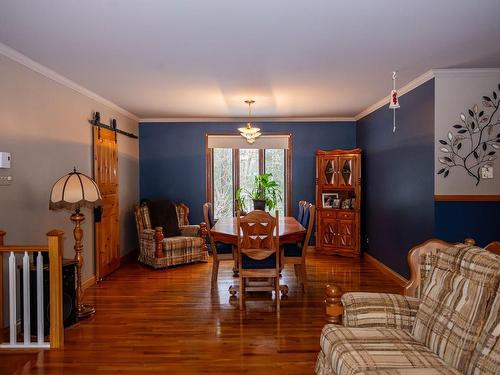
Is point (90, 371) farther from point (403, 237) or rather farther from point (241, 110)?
point (241, 110)

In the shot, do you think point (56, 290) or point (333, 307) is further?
point (56, 290)

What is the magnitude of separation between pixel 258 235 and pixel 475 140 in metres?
2.36

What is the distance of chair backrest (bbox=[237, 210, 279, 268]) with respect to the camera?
4.02m

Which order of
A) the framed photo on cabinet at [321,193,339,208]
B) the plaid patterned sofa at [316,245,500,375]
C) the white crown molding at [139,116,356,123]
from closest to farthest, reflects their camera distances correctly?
the plaid patterned sofa at [316,245,500,375] < the framed photo on cabinet at [321,193,339,208] < the white crown molding at [139,116,356,123]

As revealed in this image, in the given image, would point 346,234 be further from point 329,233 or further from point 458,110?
point 458,110

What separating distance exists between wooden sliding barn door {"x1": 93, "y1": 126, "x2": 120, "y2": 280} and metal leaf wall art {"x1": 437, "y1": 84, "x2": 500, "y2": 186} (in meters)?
4.08

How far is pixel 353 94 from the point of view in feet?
17.3

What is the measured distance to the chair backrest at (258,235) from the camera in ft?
13.2

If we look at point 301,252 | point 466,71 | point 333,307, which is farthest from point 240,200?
Result: point 333,307

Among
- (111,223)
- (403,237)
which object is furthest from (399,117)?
(111,223)

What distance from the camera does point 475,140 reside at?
408 cm

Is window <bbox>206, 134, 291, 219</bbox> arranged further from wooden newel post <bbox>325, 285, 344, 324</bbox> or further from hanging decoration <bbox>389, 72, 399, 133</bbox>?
wooden newel post <bbox>325, 285, 344, 324</bbox>

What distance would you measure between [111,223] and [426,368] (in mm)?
4777

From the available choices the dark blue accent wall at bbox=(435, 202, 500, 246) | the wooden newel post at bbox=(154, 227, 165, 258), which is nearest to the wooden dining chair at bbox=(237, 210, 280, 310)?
the dark blue accent wall at bbox=(435, 202, 500, 246)
